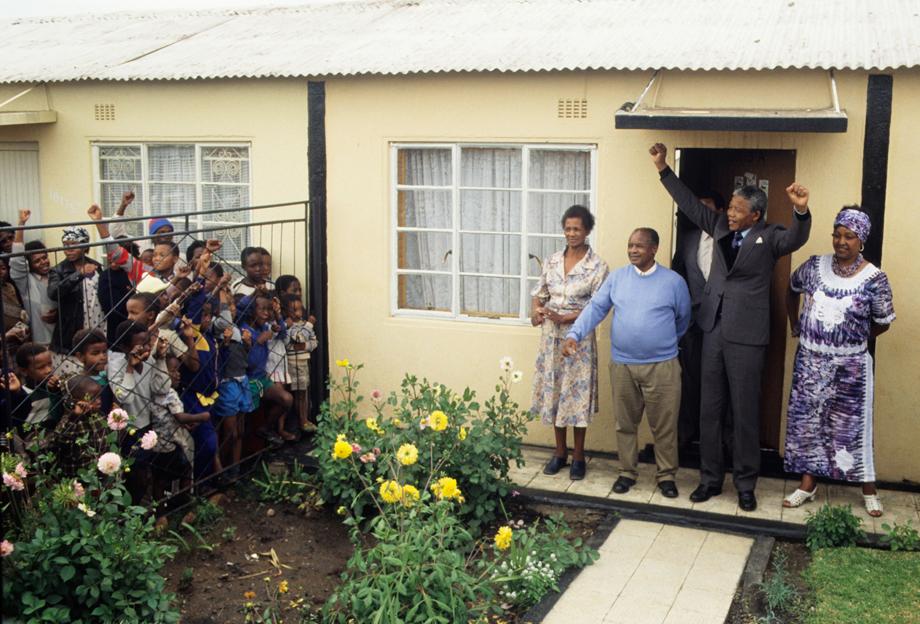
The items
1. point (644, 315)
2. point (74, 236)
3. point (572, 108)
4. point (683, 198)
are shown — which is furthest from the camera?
point (74, 236)

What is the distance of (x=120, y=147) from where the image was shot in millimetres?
9297

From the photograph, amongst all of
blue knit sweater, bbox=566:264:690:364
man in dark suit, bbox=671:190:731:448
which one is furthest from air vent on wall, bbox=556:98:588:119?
blue knit sweater, bbox=566:264:690:364

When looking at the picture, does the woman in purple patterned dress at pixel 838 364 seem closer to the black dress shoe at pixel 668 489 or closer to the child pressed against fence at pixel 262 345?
the black dress shoe at pixel 668 489

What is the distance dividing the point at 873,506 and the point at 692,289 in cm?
183

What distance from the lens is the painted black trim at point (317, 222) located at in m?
8.27

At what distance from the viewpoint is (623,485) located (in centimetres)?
693

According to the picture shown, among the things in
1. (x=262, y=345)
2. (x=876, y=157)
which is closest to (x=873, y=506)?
(x=876, y=157)

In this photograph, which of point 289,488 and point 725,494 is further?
point 289,488

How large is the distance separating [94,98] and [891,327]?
273 inches

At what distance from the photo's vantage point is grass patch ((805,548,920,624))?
5.18 metres

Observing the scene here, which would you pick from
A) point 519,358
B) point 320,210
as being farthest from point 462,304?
A: point 320,210

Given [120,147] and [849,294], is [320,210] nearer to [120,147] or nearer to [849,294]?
[120,147]

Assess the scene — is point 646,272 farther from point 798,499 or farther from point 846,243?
point 798,499

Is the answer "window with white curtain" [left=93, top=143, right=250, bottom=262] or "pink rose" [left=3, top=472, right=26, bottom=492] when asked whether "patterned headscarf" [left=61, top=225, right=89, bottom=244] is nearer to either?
"window with white curtain" [left=93, top=143, right=250, bottom=262]
